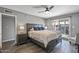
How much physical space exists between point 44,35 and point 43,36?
3 centimetres

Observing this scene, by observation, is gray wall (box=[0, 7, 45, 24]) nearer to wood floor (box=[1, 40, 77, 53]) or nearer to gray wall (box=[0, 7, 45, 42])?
gray wall (box=[0, 7, 45, 42])

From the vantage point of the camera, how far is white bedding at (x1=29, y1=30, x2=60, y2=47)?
1.42 m

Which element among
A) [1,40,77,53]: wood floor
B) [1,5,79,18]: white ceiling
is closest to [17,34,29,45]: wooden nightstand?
[1,40,77,53]: wood floor

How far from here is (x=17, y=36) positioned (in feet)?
4.68

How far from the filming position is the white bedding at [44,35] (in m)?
1.42

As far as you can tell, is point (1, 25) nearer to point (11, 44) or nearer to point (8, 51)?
point (11, 44)

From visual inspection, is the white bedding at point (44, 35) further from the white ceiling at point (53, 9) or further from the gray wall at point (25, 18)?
the white ceiling at point (53, 9)

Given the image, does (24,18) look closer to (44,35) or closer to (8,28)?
(8,28)

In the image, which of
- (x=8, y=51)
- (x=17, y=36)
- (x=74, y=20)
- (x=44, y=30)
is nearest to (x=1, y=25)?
(x=17, y=36)

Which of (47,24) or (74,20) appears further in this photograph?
(47,24)

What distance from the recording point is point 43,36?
146 centimetres

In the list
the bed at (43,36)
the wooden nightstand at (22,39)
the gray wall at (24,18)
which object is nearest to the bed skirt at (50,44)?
the bed at (43,36)
